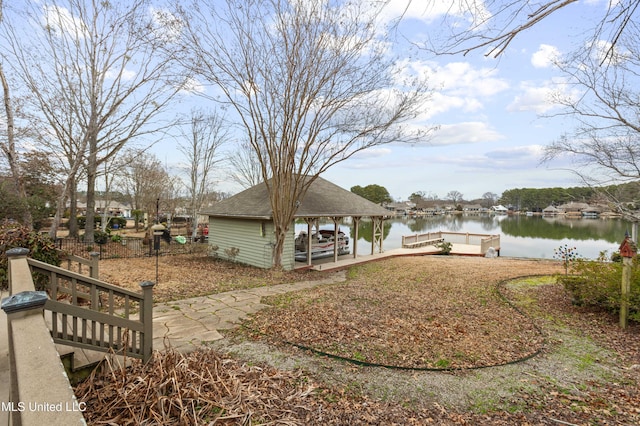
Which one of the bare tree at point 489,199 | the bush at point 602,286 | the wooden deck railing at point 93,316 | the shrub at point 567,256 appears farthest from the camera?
the bare tree at point 489,199

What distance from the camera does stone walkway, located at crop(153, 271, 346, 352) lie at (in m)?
4.59

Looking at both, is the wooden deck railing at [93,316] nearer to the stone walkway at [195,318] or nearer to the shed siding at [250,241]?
the stone walkway at [195,318]

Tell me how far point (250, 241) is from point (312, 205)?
9.75 feet

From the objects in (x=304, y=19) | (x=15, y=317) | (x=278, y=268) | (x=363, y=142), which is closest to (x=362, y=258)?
(x=278, y=268)

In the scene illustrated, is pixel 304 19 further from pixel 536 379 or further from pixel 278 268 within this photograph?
pixel 536 379

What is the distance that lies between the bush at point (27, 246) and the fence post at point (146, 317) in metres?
2.41

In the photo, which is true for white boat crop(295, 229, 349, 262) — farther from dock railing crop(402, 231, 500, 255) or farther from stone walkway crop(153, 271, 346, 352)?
stone walkway crop(153, 271, 346, 352)

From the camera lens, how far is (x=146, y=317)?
3.46 metres

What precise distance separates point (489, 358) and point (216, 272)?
8643mm

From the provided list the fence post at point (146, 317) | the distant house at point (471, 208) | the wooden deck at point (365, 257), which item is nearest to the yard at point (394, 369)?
the fence post at point (146, 317)

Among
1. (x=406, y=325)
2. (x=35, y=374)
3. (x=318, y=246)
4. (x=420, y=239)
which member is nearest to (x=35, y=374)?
(x=35, y=374)

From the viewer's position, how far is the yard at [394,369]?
2.97 m

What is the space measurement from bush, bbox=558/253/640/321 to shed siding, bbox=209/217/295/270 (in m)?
8.45

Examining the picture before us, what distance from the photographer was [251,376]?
3596 mm
